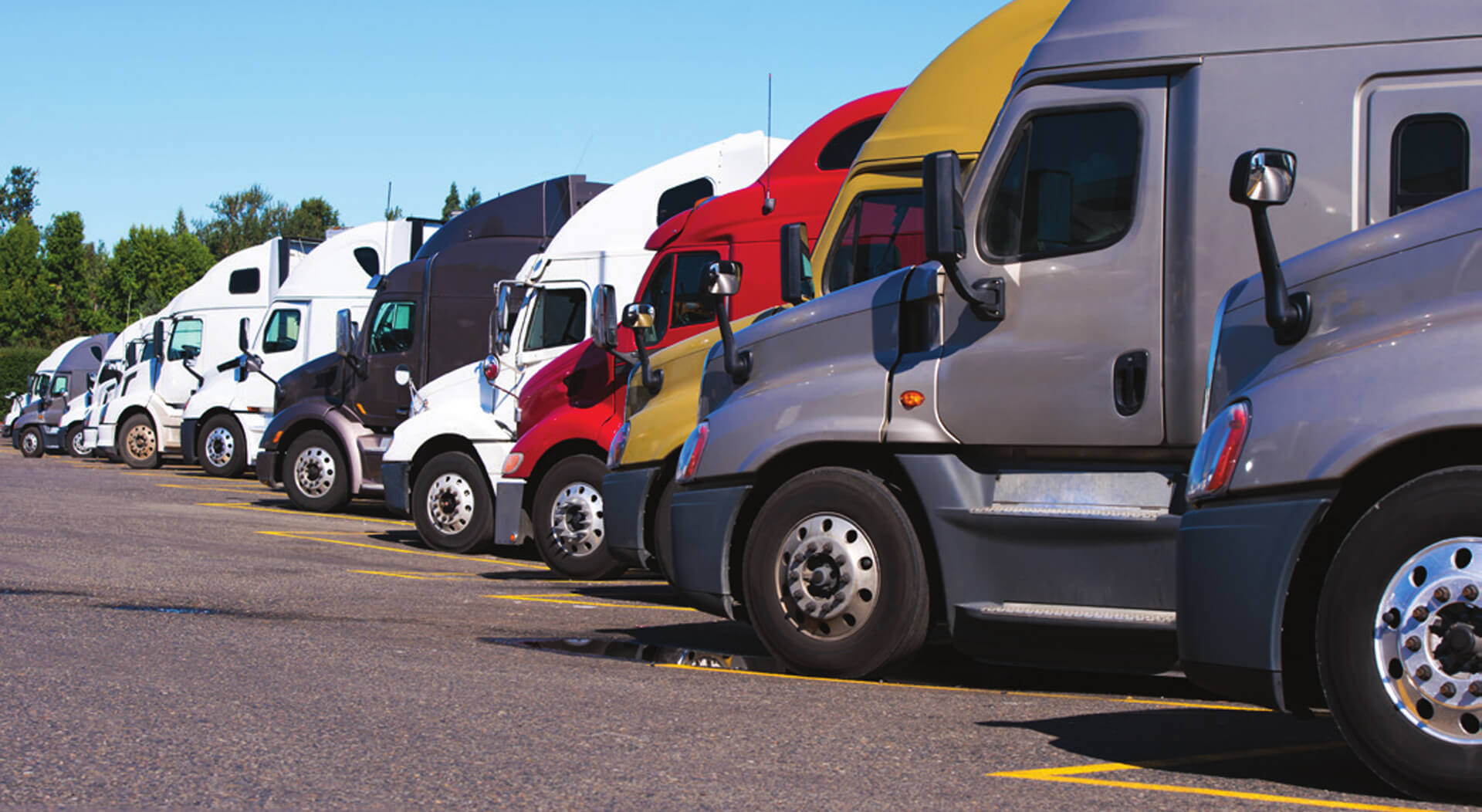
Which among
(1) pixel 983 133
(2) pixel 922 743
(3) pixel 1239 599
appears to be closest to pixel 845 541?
(2) pixel 922 743

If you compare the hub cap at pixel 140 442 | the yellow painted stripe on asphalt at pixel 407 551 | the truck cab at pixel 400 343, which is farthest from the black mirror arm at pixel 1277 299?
the hub cap at pixel 140 442

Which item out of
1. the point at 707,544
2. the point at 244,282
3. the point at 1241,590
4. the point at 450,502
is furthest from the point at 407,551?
the point at 244,282

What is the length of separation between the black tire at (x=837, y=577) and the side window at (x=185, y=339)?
2150cm

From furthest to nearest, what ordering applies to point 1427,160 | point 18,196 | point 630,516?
1. point 18,196
2. point 630,516
3. point 1427,160

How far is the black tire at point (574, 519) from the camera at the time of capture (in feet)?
41.2

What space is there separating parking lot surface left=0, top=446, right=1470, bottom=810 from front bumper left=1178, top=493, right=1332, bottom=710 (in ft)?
1.11

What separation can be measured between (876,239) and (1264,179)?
4.48 m

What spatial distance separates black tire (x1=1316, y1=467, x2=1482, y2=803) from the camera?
A: 4387mm

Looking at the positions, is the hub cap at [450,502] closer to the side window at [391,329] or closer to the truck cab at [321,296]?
the side window at [391,329]

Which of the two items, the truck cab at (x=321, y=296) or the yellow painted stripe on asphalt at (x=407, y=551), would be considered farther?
the truck cab at (x=321, y=296)

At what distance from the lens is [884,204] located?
31.3ft

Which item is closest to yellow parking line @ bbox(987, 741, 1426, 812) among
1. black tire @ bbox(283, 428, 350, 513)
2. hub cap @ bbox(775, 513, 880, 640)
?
hub cap @ bbox(775, 513, 880, 640)

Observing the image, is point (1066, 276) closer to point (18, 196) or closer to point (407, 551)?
point (407, 551)

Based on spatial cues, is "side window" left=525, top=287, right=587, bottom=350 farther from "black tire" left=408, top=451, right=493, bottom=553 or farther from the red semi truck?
"black tire" left=408, top=451, right=493, bottom=553
